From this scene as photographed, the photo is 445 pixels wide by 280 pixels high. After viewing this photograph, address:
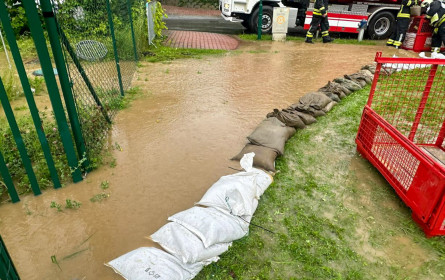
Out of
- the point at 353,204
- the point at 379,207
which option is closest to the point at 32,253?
the point at 353,204

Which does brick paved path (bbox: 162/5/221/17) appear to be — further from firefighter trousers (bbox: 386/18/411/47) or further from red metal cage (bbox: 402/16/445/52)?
red metal cage (bbox: 402/16/445/52)

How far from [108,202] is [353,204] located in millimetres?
2346

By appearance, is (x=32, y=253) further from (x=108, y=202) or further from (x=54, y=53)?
(x=54, y=53)

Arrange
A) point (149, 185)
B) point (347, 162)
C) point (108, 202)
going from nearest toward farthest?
point (108, 202)
point (149, 185)
point (347, 162)

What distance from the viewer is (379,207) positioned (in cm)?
305

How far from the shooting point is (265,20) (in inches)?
436

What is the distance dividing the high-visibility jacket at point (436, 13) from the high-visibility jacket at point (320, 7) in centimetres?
281

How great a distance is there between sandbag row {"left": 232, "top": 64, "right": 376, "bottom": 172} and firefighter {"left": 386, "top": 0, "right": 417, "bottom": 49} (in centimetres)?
487

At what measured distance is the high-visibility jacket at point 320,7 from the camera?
9.84 meters

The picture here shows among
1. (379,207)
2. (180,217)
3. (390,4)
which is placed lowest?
(379,207)

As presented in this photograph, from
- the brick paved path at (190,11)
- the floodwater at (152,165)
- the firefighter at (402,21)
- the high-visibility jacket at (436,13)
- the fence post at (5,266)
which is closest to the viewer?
the fence post at (5,266)

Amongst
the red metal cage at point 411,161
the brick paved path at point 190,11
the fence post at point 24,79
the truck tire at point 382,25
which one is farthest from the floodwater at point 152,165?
the brick paved path at point 190,11

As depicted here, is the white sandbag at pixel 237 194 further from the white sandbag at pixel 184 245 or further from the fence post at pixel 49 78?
the fence post at pixel 49 78

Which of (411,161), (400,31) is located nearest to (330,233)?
(411,161)
